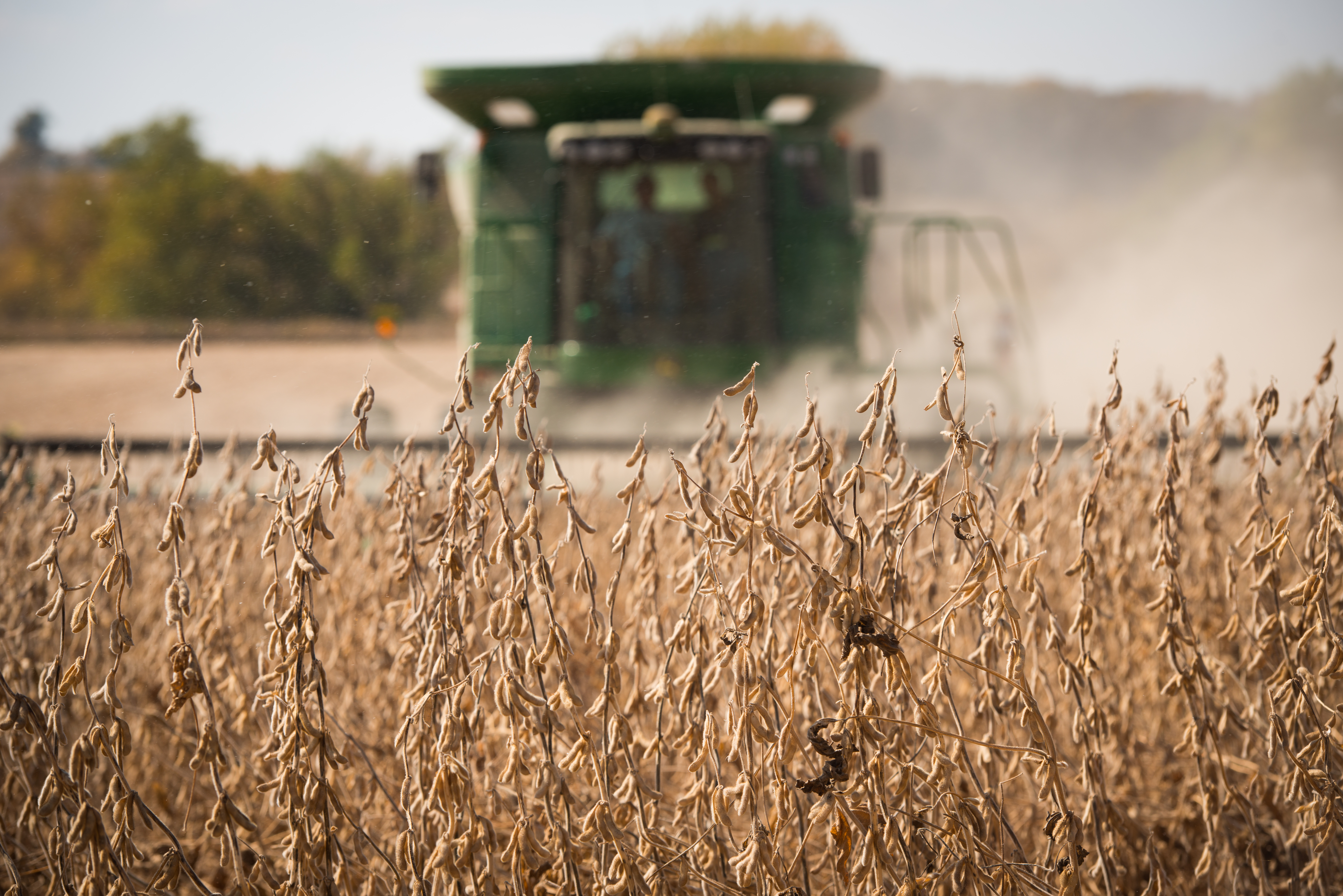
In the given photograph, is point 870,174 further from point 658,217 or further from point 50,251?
point 50,251

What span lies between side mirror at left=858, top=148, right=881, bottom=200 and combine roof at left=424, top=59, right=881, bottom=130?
683 millimetres

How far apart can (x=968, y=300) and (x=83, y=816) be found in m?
25.3

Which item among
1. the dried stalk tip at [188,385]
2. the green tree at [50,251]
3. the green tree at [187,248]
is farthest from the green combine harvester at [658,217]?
the green tree at [50,251]

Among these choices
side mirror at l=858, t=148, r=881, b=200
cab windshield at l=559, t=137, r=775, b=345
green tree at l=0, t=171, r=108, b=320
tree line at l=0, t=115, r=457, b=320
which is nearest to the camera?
cab windshield at l=559, t=137, r=775, b=345

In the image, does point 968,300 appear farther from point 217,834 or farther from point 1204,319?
point 217,834

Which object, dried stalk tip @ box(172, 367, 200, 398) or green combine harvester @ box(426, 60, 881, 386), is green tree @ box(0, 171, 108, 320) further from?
dried stalk tip @ box(172, 367, 200, 398)

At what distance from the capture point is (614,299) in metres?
5.36

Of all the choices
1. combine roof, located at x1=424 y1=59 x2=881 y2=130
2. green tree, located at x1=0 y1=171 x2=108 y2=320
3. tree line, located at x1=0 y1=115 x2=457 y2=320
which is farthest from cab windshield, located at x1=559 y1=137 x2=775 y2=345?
green tree, located at x1=0 y1=171 x2=108 y2=320

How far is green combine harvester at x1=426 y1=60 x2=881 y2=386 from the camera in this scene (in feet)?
17.3

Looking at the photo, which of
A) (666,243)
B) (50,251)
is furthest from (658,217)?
(50,251)

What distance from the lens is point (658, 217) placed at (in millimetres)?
5328

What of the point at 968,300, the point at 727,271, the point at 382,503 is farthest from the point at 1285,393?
the point at 968,300

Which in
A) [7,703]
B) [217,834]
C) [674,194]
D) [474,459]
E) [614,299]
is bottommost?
[217,834]

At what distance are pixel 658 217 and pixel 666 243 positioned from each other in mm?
156
